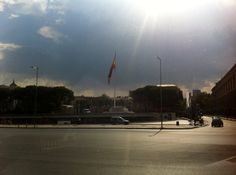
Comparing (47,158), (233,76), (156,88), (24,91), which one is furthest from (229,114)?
(47,158)

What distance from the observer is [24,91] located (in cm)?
13600

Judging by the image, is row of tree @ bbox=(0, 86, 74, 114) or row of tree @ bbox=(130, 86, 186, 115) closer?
row of tree @ bbox=(0, 86, 74, 114)

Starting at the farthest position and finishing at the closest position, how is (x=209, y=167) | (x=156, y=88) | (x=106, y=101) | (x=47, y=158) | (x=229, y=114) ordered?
(x=106, y=101), (x=156, y=88), (x=229, y=114), (x=47, y=158), (x=209, y=167)

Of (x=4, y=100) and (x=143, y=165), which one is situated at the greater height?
(x=4, y=100)

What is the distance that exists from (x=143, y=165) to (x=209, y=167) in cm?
232

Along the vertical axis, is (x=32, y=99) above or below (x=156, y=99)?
below

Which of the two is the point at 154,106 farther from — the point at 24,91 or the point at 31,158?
the point at 31,158

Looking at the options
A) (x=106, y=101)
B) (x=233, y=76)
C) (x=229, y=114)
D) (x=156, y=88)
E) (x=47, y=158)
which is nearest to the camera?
(x=47, y=158)

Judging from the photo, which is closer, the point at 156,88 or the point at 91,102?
the point at 156,88

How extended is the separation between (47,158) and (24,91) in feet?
399

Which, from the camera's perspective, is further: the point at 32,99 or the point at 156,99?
the point at 156,99

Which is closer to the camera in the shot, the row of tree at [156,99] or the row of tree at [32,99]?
the row of tree at [32,99]

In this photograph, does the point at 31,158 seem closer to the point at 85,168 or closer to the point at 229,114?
the point at 85,168

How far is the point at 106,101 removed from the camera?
18962 centimetres
